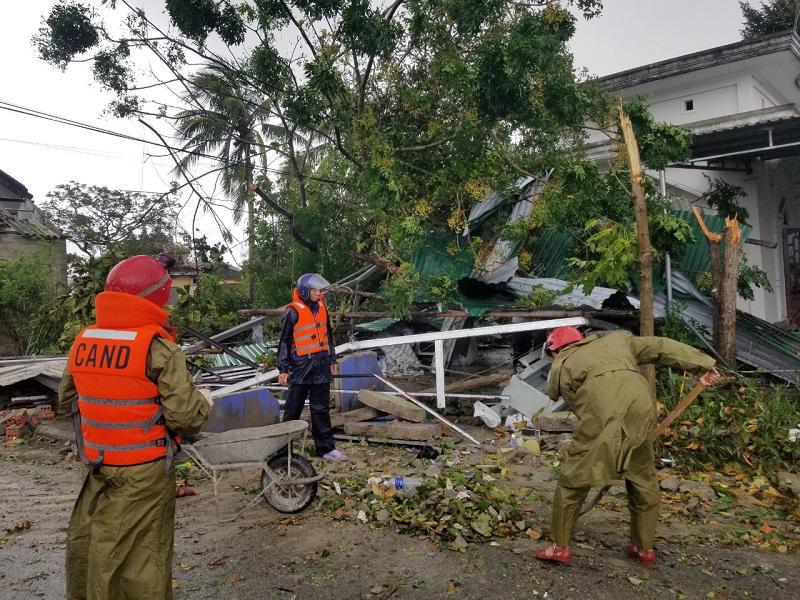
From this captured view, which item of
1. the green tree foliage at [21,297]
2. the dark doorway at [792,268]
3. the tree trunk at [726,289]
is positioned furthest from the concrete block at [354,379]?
the green tree foliage at [21,297]

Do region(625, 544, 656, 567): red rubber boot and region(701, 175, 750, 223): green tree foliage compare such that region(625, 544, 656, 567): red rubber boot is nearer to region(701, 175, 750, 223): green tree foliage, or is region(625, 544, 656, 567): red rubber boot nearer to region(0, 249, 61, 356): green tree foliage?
region(701, 175, 750, 223): green tree foliage

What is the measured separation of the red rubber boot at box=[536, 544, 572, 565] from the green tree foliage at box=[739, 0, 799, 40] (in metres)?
26.8

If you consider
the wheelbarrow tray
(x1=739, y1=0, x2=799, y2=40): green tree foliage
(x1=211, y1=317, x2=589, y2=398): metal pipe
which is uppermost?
(x1=739, y1=0, x2=799, y2=40): green tree foliage

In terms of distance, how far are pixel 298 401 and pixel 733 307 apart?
559 centimetres

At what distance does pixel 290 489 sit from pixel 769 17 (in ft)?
95.8

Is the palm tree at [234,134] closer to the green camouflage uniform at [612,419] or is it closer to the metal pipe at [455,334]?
the metal pipe at [455,334]

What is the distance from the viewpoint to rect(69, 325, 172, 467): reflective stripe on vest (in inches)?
110

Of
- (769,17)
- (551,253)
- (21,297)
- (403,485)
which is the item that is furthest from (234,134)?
(769,17)

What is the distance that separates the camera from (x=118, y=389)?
2799mm

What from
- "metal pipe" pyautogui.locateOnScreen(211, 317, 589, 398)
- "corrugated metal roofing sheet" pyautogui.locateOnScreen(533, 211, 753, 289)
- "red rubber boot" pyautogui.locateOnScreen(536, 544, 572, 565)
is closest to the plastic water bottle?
"red rubber boot" pyautogui.locateOnScreen(536, 544, 572, 565)

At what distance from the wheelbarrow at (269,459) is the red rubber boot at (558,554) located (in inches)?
73.3

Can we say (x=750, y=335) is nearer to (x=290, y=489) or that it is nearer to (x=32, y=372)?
(x=290, y=489)

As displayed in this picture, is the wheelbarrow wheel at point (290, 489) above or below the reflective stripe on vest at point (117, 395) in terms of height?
below

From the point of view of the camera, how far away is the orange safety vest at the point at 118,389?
279cm
